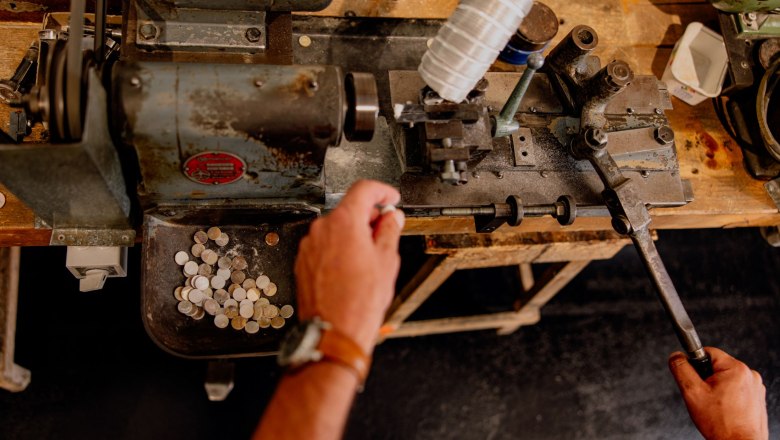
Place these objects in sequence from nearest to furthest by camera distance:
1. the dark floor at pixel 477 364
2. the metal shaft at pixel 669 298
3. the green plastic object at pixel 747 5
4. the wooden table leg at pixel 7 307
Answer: the metal shaft at pixel 669 298, the green plastic object at pixel 747 5, the wooden table leg at pixel 7 307, the dark floor at pixel 477 364

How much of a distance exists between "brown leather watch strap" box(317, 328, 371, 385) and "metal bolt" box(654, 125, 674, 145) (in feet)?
3.73

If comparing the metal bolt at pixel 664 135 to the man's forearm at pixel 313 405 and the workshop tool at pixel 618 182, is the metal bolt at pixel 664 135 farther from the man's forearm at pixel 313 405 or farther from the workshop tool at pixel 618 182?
the man's forearm at pixel 313 405

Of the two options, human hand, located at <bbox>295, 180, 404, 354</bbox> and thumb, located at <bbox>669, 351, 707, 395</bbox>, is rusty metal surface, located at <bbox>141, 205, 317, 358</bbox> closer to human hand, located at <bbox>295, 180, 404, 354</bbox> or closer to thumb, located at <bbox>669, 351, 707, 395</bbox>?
human hand, located at <bbox>295, 180, 404, 354</bbox>

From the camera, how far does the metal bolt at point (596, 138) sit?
1529mm

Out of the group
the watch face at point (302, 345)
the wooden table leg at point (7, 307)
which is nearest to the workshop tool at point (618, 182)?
the watch face at point (302, 345)

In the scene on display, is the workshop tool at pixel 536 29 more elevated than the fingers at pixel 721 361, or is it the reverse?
the workshop tool at pixel 536 29

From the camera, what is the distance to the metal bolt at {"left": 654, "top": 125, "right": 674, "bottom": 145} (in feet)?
5.43

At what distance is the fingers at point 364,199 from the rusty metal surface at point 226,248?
0.33 metres

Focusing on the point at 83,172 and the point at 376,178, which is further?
the point at 376,178

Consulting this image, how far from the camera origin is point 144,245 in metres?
1.46

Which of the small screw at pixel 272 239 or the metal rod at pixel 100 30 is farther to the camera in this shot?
the small screw at pixel 272 239

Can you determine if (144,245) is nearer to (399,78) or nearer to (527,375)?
(399,78)

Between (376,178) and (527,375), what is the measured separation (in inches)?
65.9

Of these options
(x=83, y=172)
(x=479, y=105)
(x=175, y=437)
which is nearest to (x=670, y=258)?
(x=479, y=105)
